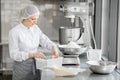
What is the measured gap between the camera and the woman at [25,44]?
2.61 metres

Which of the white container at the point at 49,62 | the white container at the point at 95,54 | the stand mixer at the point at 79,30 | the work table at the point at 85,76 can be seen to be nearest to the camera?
the work table at the point at 85,76

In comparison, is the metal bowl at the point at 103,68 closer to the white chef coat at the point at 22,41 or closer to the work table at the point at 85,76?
the work table at the point at 85,76

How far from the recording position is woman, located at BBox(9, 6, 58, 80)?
103 inches

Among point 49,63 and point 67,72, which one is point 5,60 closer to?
point 49,63

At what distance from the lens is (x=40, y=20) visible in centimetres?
480

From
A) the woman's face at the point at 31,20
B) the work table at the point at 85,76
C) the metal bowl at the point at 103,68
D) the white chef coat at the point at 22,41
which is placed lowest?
the work table at the point at 85,76

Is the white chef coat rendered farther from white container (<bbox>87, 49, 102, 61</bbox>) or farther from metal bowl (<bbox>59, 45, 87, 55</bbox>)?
white container (<bbox>87, 49, 102, 61</bbox>)

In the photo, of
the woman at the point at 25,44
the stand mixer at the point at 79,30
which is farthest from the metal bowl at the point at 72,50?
the woman at the point at 25,44

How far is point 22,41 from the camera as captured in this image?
270 cm

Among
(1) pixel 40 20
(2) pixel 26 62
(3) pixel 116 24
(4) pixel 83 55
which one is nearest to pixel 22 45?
(2) pixel 26 62

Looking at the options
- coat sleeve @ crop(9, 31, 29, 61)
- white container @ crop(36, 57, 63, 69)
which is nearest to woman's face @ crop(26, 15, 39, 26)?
coat sleeve @ crop(9, 31, 29, 61)

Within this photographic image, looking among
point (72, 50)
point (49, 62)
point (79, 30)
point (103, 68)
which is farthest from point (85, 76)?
point (79, 30)

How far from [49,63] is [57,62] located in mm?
78

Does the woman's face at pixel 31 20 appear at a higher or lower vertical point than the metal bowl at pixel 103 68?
higher
